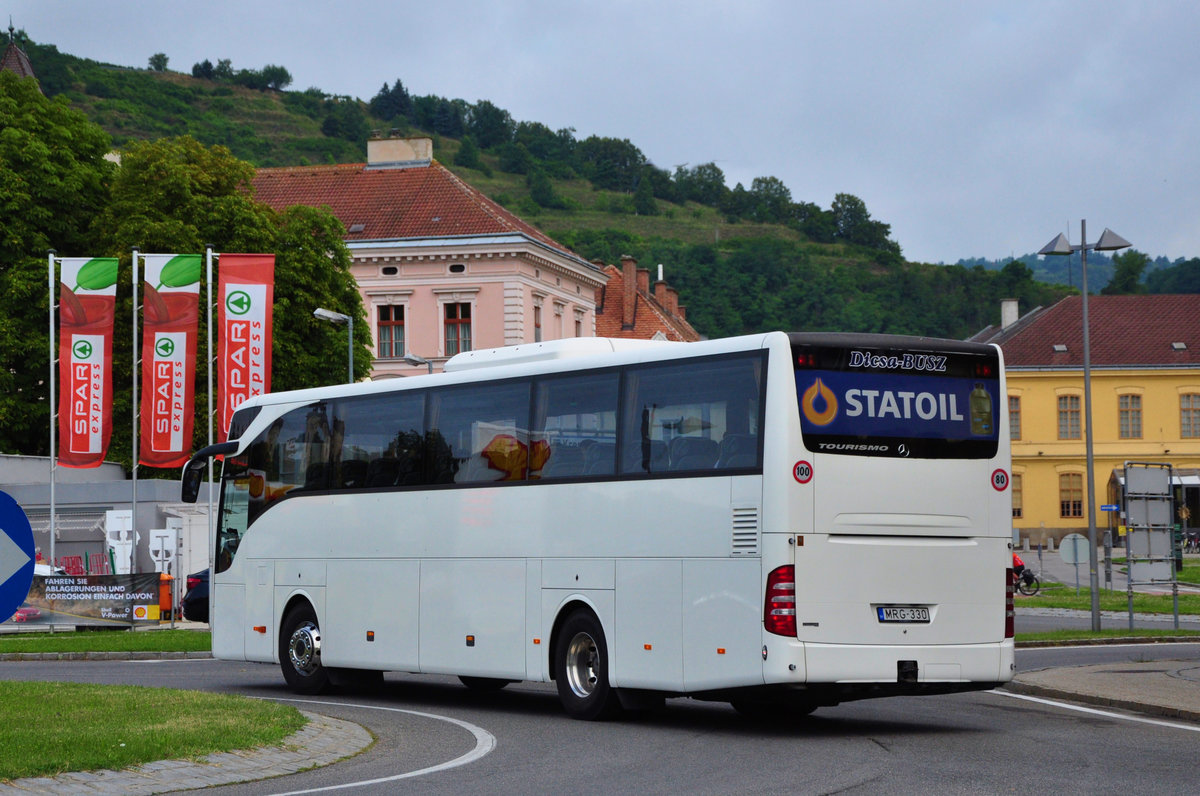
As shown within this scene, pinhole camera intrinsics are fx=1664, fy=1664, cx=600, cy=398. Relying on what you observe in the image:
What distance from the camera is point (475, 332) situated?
6756 centimetres

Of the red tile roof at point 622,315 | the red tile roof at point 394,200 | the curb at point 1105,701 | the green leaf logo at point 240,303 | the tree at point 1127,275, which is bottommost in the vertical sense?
the curb at point 1105,701

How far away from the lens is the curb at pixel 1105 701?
1568cm

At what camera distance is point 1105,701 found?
16938 mm

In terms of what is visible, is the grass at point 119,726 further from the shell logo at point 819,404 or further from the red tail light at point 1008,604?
the red tail light at point 1008,604

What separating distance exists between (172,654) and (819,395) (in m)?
16.4

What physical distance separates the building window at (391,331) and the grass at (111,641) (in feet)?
115

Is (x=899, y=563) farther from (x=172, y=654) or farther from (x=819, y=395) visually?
(x=172, y=654)

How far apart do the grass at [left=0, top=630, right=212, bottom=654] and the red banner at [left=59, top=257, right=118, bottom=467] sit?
16.5 feet

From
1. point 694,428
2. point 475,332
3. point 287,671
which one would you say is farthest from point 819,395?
point 475,332

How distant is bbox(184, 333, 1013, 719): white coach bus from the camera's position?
14.1 meters

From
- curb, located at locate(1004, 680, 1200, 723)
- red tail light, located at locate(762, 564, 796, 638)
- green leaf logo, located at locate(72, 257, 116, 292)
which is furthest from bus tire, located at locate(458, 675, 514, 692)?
green leaf logo, located at locate(72, 257, 116, 292)

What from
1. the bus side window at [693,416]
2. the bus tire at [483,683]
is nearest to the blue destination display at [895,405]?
the bus side window at [693,416]

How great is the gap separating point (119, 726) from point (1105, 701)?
9.69 m

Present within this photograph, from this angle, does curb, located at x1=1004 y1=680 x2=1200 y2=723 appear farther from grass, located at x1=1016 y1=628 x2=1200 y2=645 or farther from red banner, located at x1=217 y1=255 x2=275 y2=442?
→ red banner, located at x1=217 y1=255 x2=275 y2=442
